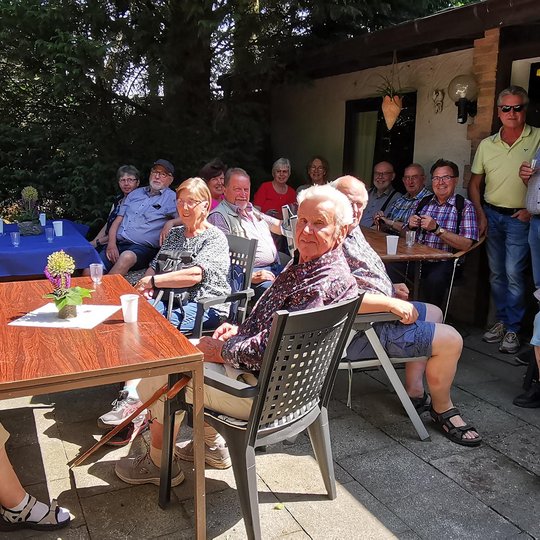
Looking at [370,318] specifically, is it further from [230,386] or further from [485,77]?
[485,77]

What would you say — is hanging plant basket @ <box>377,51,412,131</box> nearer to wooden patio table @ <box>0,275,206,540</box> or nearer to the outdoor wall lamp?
the outdoor wall lamp

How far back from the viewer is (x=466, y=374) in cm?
371

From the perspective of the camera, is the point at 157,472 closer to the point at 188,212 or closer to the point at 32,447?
the point at 32,447

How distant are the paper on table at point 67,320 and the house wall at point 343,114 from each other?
142 inches

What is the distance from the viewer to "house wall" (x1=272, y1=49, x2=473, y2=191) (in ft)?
16.3

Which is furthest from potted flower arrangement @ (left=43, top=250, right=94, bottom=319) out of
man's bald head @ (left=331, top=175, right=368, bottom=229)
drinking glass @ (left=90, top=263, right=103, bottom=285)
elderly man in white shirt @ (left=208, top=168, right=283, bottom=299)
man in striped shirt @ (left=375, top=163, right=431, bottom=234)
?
man in striped shirt @ (left=375, top=163, right=431, bottom=234)

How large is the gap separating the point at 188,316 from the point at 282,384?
1.18 m

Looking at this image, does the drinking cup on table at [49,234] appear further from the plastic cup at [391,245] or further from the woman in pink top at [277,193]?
the plastic cup at [391,245]

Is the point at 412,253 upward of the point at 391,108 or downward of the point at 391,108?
downward

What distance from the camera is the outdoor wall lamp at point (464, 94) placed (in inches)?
178

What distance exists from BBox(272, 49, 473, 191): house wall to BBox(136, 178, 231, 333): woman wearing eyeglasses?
8.94 feet

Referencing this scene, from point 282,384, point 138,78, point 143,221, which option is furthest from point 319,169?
point 282,384

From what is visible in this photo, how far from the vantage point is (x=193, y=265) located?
305cm

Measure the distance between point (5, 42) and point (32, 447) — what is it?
4089 millimetres
